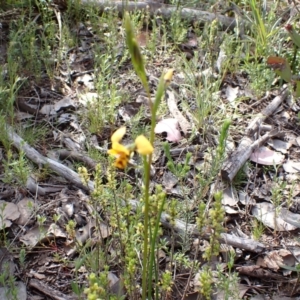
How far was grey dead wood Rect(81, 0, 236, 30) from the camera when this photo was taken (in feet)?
11.3

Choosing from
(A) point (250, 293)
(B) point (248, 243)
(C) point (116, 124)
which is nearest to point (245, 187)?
(B) point (248, 243)

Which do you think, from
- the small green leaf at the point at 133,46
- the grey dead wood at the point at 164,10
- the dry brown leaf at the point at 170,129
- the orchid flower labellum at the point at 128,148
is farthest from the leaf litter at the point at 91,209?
the small green leaf at the point at 133,46

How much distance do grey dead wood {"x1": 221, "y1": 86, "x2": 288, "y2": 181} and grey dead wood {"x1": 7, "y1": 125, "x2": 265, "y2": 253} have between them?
37 centimetres

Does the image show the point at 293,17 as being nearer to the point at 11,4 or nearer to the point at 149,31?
the point at 149,31

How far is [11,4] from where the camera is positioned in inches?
134

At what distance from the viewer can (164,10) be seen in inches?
139

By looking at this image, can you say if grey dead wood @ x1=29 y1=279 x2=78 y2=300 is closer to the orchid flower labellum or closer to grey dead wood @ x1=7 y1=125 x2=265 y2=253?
grey dead wood @ x1=7 y1=125 x2=265 y2=253

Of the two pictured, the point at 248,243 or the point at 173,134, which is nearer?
the point at 248,243

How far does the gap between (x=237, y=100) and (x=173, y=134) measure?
496 millimetres

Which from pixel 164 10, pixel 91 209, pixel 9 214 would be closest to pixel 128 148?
pixel 91 209

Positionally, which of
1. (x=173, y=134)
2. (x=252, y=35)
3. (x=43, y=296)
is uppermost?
(x=252, y=35)

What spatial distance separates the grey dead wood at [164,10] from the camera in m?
3.46

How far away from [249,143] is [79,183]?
2.89ft

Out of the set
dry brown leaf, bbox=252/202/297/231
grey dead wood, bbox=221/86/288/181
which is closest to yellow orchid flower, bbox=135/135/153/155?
dry brown leaf, bbox=252/202/297/231
